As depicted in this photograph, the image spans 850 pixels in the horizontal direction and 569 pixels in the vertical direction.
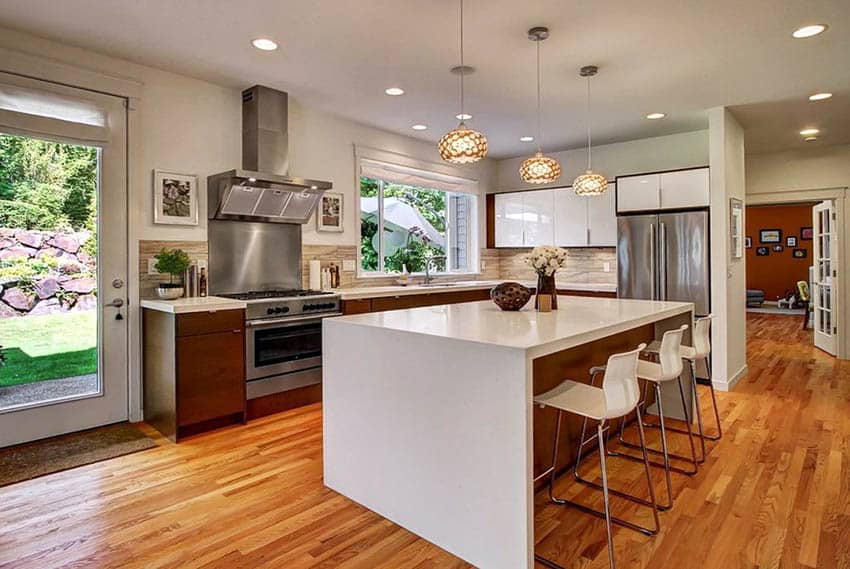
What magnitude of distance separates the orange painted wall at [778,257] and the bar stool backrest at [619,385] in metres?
11.6

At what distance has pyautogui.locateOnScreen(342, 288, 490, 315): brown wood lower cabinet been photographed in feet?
15.1

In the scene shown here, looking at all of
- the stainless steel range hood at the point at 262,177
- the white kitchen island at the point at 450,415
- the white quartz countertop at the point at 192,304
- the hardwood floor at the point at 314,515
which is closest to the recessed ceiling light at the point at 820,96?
the hardwood floor at the point at 314,515

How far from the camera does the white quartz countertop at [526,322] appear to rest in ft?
6.80

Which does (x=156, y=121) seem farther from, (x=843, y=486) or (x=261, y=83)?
(x=843, y=486)

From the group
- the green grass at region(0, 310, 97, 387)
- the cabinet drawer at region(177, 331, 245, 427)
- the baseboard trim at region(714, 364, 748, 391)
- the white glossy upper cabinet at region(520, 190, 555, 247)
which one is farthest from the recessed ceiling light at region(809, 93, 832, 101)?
the green grass at region(0, 310, 97, 387)

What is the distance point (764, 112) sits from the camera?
4.87 meters

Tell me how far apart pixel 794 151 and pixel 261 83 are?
21.0 ft

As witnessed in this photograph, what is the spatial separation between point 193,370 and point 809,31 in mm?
4480

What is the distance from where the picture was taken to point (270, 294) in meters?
4.27

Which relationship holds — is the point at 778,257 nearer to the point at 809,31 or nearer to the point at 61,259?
the point at 809,31

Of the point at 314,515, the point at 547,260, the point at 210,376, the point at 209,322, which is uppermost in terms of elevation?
the point at 547,260

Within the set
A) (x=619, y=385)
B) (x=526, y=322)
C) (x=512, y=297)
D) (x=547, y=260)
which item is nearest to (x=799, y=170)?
(x=547, y=260)

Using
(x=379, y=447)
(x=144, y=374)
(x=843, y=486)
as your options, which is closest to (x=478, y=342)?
(x=379, y=447)

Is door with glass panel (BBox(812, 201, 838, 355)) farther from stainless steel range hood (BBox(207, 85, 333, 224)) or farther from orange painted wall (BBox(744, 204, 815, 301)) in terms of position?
stainless steel range hood (BBox(207, 85, 333, 224))
